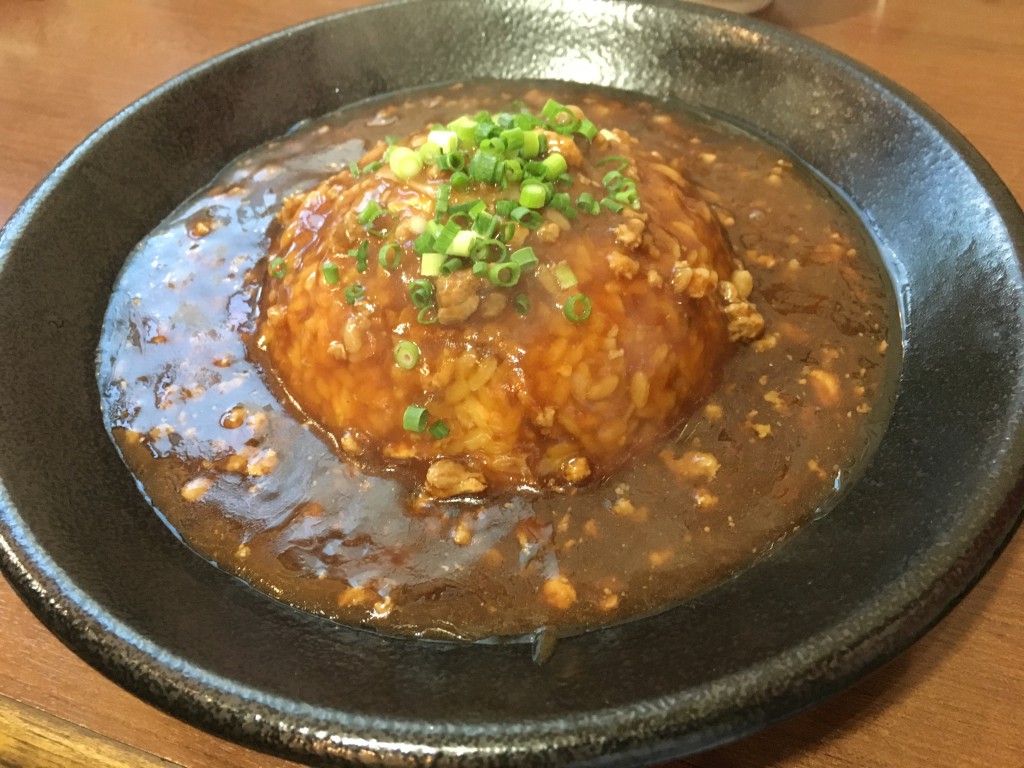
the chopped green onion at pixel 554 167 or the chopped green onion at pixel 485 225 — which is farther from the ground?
the chopped green onion at pixel 554 167

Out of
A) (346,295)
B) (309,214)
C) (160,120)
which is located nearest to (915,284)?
(346,295)

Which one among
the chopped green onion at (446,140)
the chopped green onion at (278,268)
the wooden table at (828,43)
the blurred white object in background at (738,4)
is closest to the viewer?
the wooden table at (828,43)

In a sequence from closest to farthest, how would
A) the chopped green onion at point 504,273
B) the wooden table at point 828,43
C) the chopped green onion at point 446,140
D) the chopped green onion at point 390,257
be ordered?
the wooden table at point 828,43 → the chopped green onion at point 504,273 → the chopped green onion at point 390,257 → the chopped green onion at point 446,140

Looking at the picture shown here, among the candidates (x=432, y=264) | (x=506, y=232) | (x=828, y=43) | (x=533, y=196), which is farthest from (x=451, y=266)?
(x=828, y=43)

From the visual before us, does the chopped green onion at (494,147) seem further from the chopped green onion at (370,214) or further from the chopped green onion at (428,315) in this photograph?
the chopped green onion at (428,315)

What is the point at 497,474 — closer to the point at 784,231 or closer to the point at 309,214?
the point at 309,214

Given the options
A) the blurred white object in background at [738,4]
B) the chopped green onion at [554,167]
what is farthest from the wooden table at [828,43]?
the chopped green onion at [554,167]

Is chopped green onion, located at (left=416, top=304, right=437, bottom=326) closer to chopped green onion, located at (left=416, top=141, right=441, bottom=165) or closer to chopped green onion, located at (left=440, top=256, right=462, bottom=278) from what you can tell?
chopped green onion, located at (left=440, top=256, right=462, bottom=278)
